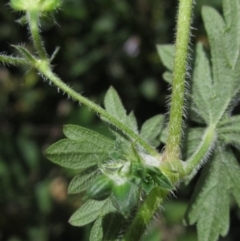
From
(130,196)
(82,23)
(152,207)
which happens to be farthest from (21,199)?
(130,196)

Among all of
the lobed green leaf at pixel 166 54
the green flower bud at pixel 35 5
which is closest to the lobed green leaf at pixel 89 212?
the green flower bud at pixel 35 5

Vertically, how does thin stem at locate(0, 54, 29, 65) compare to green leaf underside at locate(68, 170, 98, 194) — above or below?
above

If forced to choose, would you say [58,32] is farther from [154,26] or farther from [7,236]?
[7,236]

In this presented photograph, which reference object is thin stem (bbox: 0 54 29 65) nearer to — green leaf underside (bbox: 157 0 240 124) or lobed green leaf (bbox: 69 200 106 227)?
lobed green leaf (bbox: 69 200 106 227)

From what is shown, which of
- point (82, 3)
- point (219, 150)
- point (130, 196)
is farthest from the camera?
point (82, 3)

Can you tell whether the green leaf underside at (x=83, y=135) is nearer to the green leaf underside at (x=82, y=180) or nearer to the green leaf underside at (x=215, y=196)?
the green leaf underside at (x=82, y=180)

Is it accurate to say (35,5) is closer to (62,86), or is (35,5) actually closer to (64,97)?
(62,86)

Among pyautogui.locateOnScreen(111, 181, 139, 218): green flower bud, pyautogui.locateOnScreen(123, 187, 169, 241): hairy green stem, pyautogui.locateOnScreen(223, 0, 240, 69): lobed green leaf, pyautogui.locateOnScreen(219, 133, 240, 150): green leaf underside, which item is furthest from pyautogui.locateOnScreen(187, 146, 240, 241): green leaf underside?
pyautogui.locateOnScreen(111, 181, 139, 218): green flower bud
